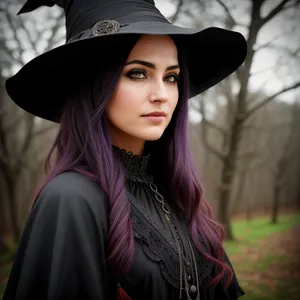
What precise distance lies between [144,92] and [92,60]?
299mm

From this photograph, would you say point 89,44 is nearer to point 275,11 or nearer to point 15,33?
point 275,11

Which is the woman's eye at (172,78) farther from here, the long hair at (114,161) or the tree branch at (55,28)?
the tree branch at (55,28)

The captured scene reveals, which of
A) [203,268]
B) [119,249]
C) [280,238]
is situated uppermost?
[119,249]

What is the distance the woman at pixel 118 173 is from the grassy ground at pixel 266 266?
13.0 feet

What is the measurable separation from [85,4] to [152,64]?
1.34 feet

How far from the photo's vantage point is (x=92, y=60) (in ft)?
5.03

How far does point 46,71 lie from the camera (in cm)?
154

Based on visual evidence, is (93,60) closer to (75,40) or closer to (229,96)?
(75,40)

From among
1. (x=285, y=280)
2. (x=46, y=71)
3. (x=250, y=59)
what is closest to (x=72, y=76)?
(x=46, y=71)

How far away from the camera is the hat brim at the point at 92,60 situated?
4.58ft

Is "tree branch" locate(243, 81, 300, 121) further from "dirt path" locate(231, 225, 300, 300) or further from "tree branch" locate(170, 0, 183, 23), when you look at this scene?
"dirt path" locate(231, 225, 300, 300)

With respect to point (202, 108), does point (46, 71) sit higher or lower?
lower

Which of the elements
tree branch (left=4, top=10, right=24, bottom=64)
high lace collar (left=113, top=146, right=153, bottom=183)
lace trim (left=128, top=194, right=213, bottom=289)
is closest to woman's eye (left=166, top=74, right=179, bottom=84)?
high lace collar (left=113, top=146, right=153, bottom=183)

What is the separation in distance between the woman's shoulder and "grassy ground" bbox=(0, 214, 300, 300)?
14.6ft
